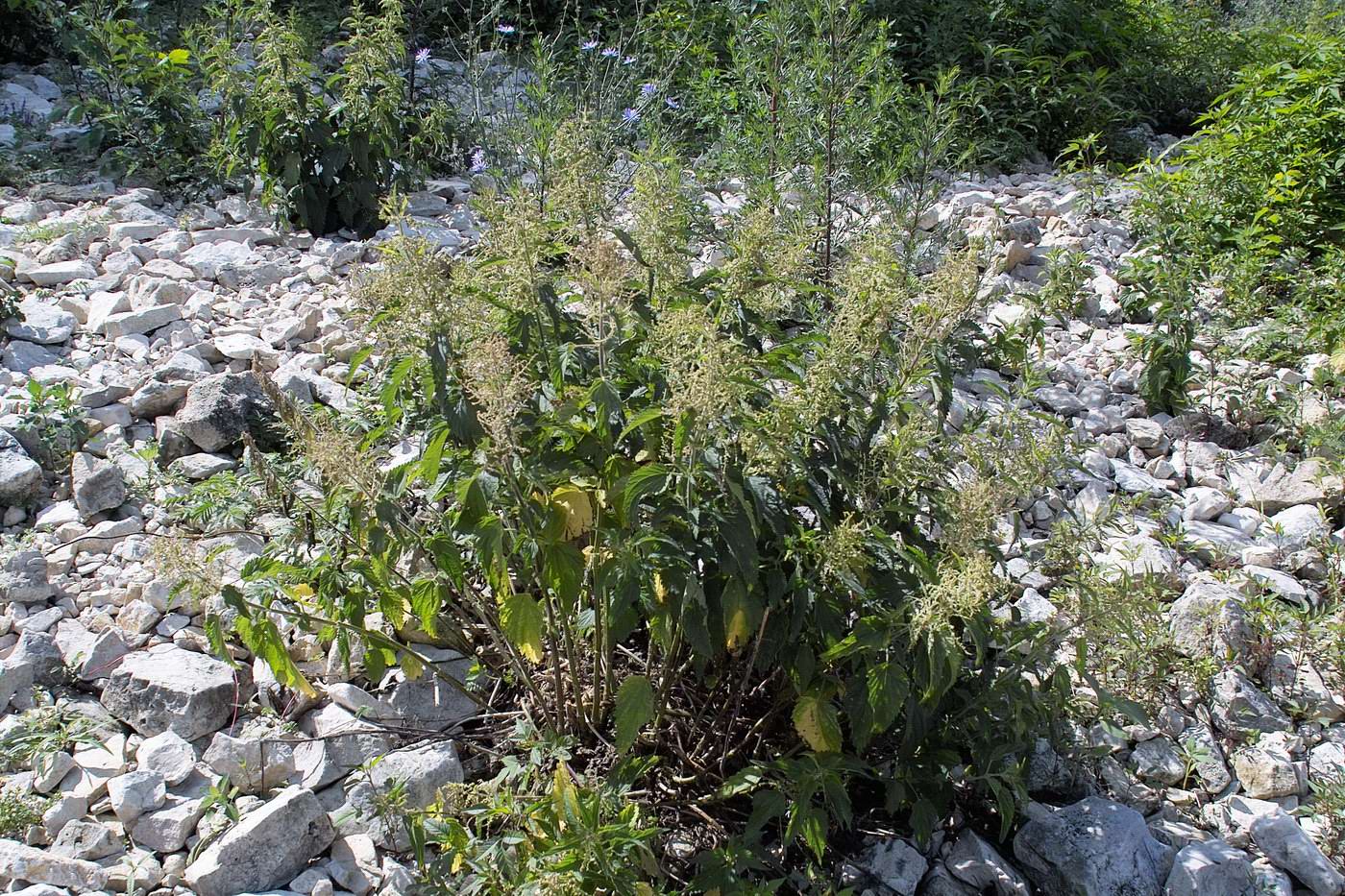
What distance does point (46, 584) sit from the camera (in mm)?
3164

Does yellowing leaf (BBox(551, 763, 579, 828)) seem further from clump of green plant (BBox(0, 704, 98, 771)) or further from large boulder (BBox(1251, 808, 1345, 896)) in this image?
large boulder (BBox(1251, 808, 1345, 896))

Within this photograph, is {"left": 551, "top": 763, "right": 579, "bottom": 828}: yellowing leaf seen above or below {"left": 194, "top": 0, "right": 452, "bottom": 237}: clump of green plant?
below

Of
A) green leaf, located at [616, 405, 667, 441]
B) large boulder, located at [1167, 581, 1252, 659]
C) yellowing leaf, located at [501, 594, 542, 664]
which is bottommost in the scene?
large boulder, located at [1167, 581, 1252, 659]

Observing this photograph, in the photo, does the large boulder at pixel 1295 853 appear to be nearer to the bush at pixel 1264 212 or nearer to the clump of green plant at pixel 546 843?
the clump of green plant at pixel 546 843

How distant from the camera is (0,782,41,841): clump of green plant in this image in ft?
8.31

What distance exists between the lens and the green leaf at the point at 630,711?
2.42 m

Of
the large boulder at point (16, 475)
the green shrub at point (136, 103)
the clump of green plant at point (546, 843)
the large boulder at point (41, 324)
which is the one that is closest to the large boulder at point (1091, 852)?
the clump of green plant at point (546, 843)

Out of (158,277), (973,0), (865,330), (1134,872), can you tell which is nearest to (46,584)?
(158,277)

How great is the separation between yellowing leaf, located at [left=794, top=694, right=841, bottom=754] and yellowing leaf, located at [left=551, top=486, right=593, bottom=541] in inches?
24.0

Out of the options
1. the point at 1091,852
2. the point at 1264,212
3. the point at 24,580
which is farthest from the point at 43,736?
the point at 1264,212

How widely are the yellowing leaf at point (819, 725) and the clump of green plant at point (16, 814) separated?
1.70 m

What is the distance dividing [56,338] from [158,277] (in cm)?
49

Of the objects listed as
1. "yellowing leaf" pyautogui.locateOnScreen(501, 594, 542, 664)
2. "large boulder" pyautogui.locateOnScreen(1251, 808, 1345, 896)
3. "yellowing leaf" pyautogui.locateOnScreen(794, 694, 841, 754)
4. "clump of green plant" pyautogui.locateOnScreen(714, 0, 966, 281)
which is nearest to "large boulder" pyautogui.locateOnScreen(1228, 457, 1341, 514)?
"large boulder" pyautogui.locateOnScreen(1251, 808, 1345, 896)

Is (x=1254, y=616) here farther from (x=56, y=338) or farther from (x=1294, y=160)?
(x=56, y=338)
